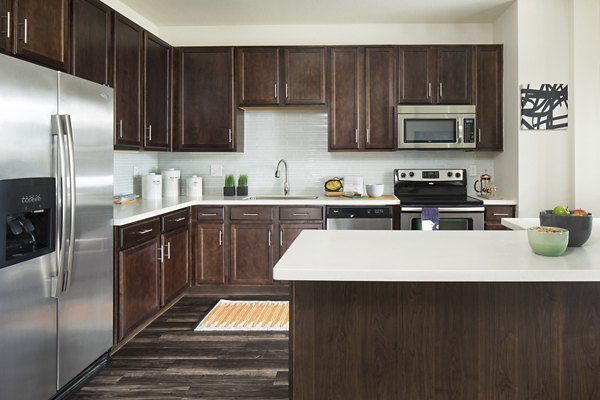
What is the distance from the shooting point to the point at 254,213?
181 inches

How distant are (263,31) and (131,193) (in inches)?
81.2

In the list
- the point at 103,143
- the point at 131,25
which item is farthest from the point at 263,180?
the point at 103,143

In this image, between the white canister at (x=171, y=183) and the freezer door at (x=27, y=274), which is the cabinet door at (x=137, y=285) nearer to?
the freezer door at (x=27, y=274)

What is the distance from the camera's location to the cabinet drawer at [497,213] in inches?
175

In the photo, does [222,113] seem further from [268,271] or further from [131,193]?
[268,271]

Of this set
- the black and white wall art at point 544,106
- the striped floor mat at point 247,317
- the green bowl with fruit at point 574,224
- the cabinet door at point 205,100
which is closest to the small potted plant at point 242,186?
the cabinet door at point 205,100

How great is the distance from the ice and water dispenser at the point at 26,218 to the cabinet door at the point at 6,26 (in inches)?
26.6

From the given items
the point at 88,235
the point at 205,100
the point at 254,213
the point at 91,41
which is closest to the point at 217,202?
the point at 254,213

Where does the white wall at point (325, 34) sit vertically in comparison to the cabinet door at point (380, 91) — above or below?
above

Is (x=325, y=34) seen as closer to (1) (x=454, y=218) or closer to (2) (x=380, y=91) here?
(2) (x=380, y=91)

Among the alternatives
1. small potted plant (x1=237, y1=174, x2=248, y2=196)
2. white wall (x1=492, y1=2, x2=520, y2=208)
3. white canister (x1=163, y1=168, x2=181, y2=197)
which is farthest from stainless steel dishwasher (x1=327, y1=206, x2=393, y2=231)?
white canister (x1=163, y1=168, x2=181, y2=197)

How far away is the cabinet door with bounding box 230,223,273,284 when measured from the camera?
4602 mm

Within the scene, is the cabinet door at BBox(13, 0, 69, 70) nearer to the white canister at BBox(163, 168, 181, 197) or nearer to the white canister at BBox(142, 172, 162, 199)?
the white canister at BBox(142, 172, 162, 199)

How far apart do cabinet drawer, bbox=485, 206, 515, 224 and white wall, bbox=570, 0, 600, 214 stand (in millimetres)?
508
